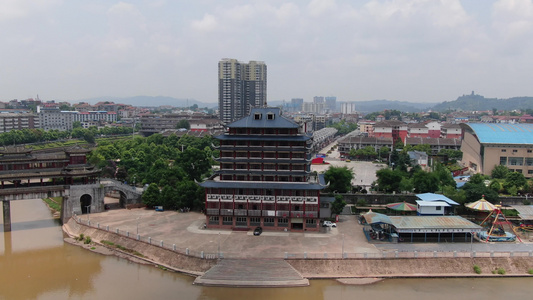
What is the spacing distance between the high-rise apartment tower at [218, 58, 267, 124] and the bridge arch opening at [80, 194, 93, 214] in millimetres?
78265

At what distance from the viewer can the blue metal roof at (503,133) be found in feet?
194

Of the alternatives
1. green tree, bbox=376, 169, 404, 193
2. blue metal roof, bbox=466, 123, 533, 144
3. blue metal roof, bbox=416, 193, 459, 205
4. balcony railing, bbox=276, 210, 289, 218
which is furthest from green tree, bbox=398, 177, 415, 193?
blue metal roof, bbox=466, 123, 533, 144

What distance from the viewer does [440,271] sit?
2967 cm

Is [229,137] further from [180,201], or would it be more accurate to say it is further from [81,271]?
[81,271]

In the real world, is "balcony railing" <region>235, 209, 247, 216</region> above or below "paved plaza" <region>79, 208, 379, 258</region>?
above

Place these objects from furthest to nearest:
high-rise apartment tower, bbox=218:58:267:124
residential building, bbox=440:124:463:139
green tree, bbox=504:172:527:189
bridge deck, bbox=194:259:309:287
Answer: high-rise apartment tower, bbox=218:58:267:124 < residential building, bbox=440:124:463:139 < green tree, bbox=504:172:527:189 < bridge deck, bbox=194:259:309:287

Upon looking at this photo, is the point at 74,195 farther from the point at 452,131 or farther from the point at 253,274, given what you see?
the point at 452,131

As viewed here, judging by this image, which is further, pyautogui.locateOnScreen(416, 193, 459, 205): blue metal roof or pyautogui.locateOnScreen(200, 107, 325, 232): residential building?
pyautogui.locateOnScreen(416, 193, 459, 205): blue metal roof

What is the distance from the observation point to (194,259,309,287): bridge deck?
27688 millimetres

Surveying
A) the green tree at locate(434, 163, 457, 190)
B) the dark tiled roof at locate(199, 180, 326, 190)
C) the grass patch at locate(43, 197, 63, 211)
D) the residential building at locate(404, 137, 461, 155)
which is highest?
the residential building at locate(404, 137, 461, 155)

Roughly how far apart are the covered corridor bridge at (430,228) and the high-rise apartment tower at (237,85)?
9053 centimetres

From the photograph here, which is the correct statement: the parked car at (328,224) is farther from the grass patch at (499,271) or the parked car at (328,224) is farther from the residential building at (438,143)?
the residential building at (438,143)

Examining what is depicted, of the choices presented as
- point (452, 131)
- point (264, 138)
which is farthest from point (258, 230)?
point (452, 131)

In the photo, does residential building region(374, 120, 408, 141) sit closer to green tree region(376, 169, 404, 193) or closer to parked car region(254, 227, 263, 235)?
green tree region(376, 169, 404, 193)
